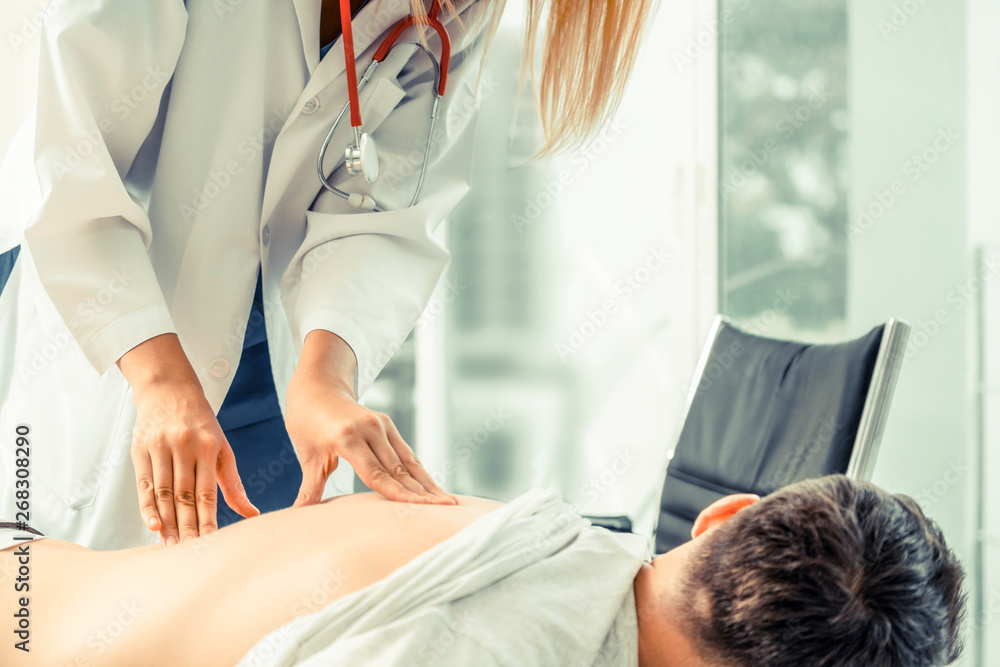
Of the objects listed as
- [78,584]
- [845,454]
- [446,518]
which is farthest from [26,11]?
[845,454]

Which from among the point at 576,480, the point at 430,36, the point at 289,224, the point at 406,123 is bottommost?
the point at 576,480

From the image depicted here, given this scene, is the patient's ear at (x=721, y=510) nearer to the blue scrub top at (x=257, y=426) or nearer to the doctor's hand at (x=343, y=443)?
the doctor's hand at (x=343, y=443)

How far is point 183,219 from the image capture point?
3.07 ft

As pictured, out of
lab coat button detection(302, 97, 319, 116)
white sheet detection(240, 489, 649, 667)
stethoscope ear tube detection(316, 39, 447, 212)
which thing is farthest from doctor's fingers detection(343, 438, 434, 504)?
lab coat button detection(302, 97, 319, 116)

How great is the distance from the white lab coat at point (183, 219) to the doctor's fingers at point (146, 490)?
0.13 m

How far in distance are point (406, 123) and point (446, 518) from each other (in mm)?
610

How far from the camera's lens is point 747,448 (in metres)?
1.53

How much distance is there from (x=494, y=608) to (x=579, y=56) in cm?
67

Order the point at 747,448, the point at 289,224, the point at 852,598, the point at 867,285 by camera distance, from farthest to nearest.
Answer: the point at 867,285 → the point at 747,448 → the point at 289,224 → the point at 852,598

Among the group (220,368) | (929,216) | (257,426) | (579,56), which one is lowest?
(257,426)

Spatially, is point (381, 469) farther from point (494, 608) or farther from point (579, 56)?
point (579, 56)

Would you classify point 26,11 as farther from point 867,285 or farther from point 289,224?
point 867,285

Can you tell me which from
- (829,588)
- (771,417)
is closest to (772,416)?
(771,417)

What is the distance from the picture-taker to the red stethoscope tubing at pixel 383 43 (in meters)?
0.91
